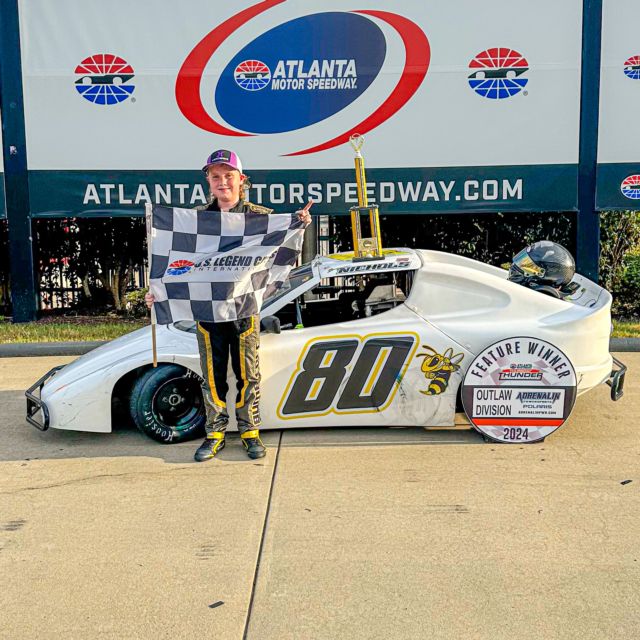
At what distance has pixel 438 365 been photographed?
5414 millimetres

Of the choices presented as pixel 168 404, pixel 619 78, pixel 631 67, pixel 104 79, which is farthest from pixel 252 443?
pixel 631 67

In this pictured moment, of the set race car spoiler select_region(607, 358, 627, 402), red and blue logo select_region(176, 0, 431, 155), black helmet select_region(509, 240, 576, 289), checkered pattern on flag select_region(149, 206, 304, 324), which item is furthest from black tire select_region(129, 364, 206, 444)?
red and blue logo select_region(176, 0, 431, 155)

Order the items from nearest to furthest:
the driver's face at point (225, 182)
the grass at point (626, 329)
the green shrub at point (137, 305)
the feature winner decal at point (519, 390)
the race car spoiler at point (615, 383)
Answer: the driver's face at point (225, 182) < the feature winner decal at point (519, 390) < the race car spoiler at point (615, 383) < the grass at point (626, 329) < the green shrub at point (137, 305)

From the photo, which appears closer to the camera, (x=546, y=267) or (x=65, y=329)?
(x=546, y=267)

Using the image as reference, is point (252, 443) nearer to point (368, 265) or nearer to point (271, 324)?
point (271, 324)

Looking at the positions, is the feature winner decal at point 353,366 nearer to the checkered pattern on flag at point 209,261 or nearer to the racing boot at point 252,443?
the racing boot at point 252,443

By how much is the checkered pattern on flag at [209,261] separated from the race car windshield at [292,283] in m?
0.29

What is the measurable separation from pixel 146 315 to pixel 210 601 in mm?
8807

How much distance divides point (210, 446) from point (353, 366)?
3.71 feet

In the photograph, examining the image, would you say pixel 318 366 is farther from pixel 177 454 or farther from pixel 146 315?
pixel 146 315

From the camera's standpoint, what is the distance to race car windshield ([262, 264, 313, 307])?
18.6 ft

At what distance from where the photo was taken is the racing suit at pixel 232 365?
521 centimetres

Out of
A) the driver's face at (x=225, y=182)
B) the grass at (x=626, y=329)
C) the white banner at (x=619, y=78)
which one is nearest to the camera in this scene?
the driver's face at (x=225, y=182)

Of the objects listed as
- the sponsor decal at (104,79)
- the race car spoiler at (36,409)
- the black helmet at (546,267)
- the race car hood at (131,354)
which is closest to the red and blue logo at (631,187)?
the black helmet at (546,267)
